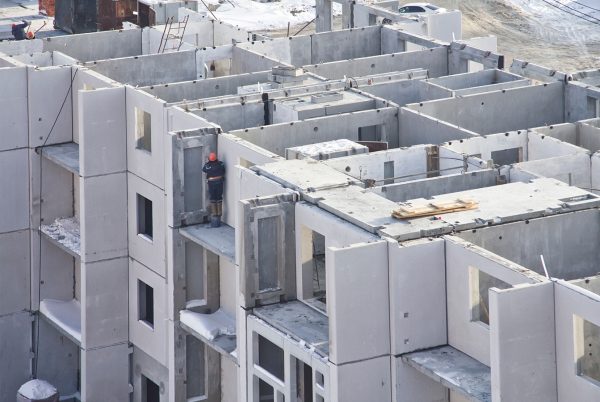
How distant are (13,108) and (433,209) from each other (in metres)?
17.3

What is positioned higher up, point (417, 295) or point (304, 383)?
point (417, 295)

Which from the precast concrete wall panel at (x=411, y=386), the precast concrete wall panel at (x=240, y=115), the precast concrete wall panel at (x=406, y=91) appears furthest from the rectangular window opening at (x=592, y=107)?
the precast concrete wall panel at (x=411, y=386)

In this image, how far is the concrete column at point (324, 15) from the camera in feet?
227

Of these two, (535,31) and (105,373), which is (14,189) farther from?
(535,31)

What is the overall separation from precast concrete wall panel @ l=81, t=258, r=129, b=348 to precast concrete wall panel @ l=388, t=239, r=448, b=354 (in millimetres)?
14348

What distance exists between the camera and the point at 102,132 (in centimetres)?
5519

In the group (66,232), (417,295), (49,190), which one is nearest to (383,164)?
(417,295)

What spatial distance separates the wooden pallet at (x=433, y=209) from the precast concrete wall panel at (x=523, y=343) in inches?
201

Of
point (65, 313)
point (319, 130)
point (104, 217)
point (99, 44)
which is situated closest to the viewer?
point (319, 130)

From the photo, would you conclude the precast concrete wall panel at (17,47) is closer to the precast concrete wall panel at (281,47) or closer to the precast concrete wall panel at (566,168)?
the precast concrete wall panel at (281,47)

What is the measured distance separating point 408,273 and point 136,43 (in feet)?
78.6

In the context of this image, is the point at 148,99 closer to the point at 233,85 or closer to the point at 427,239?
the point at 233,85

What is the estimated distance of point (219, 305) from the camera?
52.8 m

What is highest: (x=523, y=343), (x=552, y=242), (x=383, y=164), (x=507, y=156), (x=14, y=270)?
(x=383, y=164)
